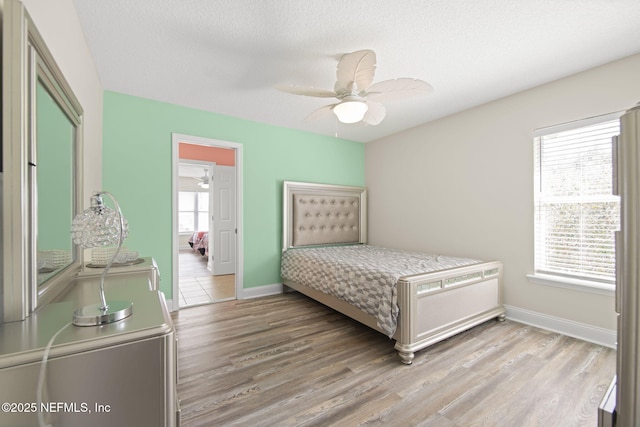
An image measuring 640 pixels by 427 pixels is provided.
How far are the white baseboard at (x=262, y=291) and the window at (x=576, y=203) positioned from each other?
118 inches

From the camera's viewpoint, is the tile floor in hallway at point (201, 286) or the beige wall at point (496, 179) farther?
the tile floor in hallway at point (201, 286)

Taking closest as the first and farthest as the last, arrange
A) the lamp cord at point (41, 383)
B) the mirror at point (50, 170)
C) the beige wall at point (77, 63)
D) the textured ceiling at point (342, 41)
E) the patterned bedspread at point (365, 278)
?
the lamp cord at point (41, 383) < the mirror at point (50, 170) < the beige wall at point (77, 63) < the textured ceiling at point (342, 41) < the patterned bedspread at point (365, 278)

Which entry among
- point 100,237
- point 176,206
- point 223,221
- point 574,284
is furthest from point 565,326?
point 223,221

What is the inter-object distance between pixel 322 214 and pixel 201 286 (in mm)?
2196

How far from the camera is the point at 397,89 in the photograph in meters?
1.97

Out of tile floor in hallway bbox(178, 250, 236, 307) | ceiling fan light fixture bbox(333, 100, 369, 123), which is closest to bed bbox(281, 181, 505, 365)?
tile floor in hallway bbox(178, 250, 236, 307)

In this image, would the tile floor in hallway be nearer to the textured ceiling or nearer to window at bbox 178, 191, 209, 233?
the textured ceiling

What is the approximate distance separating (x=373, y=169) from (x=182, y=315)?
3.42m

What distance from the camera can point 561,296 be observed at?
7.91 feet

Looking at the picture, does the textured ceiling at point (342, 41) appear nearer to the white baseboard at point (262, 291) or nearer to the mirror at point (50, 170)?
the mirror at point (50, 170)

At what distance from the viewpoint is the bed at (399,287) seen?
2043 mm

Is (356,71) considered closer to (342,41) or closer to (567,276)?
(342,41)

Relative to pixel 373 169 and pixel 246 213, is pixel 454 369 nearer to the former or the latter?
pixel 246 213

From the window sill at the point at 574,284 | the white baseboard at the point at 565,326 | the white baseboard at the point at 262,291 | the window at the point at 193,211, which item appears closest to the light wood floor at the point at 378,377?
the white baseboard at the point at 565,326
